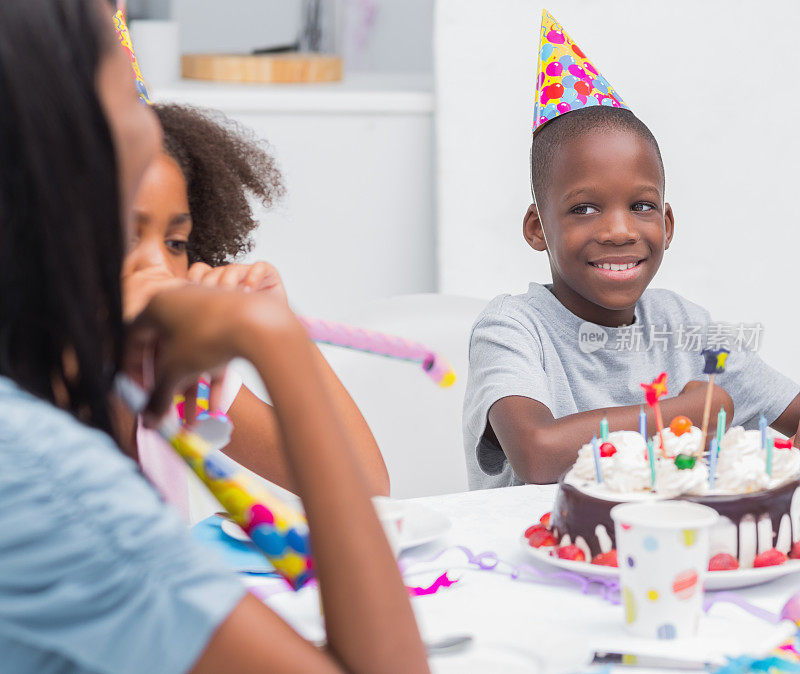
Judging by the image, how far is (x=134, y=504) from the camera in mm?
541

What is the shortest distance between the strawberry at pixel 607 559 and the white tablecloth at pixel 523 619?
1.2 inches

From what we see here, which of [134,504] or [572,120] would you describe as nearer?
[134,504]

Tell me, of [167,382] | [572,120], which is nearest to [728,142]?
[572,120]

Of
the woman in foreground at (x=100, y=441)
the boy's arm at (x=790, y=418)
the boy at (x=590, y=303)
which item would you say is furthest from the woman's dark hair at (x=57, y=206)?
the boy's arm at (x=790, y=418)

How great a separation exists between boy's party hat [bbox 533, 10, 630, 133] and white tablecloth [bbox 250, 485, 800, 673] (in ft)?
2.53

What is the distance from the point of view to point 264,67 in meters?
2.33

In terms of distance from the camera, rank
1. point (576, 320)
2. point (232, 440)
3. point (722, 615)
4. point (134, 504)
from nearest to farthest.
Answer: point (134, 504), point (722, 615), point (232, 440), point (576, 320)

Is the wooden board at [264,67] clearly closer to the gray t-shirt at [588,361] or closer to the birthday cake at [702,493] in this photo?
the gray t-shirt at [588,361]

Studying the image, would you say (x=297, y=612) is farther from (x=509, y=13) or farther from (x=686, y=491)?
(x=509, y=13)

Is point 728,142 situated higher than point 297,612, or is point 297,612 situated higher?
point 728,142

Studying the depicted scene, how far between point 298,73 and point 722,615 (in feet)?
5.91

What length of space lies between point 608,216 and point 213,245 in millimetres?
562

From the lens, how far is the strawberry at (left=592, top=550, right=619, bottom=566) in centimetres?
86

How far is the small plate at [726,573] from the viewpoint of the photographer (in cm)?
82
